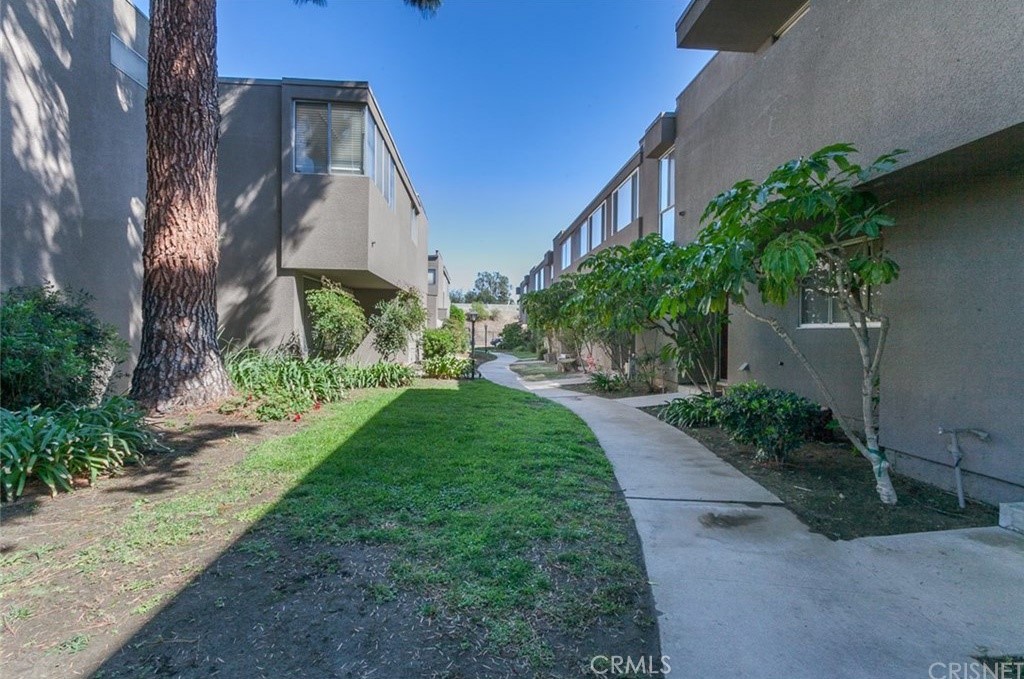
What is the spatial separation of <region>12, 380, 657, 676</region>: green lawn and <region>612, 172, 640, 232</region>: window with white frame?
11900 mm

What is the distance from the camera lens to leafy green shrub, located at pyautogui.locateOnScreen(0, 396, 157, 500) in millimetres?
3799

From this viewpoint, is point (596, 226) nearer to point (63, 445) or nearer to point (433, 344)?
point (433, 344)

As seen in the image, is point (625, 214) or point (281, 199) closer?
point (281, 199)

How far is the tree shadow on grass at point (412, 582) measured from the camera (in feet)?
7.18

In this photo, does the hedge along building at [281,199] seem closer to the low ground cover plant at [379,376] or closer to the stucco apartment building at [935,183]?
the low ground cover plant at [379,376]

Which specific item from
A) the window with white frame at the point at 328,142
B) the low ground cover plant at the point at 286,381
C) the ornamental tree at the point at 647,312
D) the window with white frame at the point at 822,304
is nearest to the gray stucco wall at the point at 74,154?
the low ground cover plant at the point at 286,381

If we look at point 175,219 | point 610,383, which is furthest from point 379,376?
point 610,383

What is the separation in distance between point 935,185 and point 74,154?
11618 mm

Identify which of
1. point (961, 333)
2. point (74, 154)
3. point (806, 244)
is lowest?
point (961, 333)

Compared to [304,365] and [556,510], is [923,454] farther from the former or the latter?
[304,365]

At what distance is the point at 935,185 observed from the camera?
4.45 m

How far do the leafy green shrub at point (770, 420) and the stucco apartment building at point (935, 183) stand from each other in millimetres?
821

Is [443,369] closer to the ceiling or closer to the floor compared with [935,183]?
closer to the floor

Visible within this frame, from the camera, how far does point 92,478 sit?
13.7 feet
